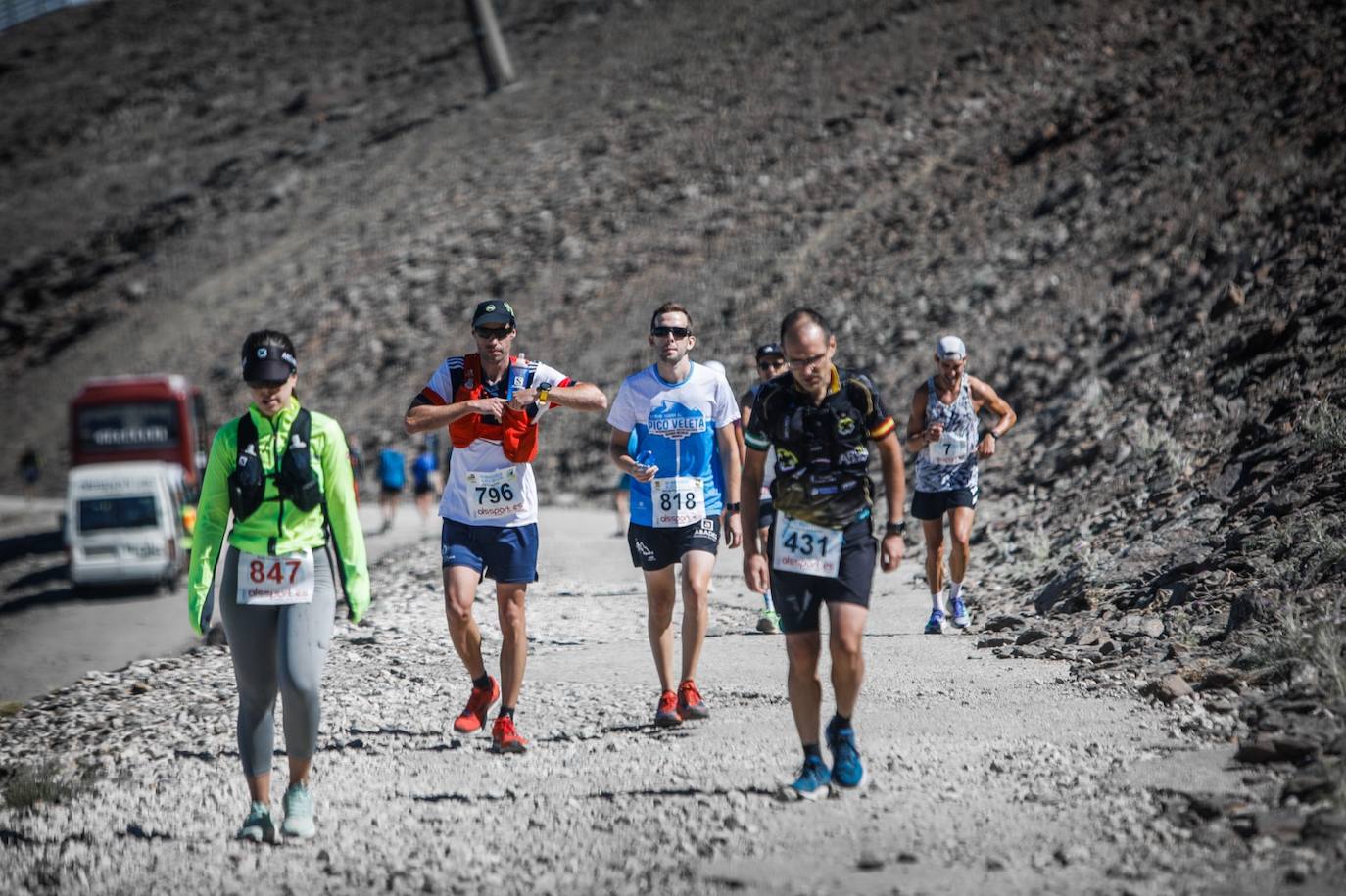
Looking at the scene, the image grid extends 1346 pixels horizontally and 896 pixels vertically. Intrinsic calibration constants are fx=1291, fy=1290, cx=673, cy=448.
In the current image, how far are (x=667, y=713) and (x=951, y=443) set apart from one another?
3295 mm

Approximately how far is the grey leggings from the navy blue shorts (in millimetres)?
1323

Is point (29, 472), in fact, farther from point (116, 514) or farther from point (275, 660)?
point (275, 660)

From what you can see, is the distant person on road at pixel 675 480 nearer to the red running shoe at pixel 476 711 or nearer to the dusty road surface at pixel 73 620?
the red running shoe at pixel 476 711

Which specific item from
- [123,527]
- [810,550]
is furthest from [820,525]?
[123,527]

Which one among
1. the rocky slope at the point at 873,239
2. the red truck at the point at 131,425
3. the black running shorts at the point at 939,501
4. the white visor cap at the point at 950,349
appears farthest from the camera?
the red truck at the point at 131,425

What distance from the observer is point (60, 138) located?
2452 inches

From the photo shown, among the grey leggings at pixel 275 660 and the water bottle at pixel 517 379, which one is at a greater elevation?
the water bottle at pixel 517 379

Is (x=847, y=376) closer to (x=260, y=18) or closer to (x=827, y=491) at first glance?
(x=827, y=491)

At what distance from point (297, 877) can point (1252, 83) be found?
80.5ft

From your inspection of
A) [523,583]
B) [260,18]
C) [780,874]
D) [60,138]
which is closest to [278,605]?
[523,583]

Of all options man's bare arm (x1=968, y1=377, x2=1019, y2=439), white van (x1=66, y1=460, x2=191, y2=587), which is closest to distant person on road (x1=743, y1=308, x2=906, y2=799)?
man's bare arm (x1=968, y1=377, x2=1019, y2=439)

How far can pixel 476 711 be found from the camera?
6.72 metres

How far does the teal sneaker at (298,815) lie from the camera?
17.0ft

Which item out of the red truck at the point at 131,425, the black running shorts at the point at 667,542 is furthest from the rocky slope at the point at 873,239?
the red truck at the point at 131,425
